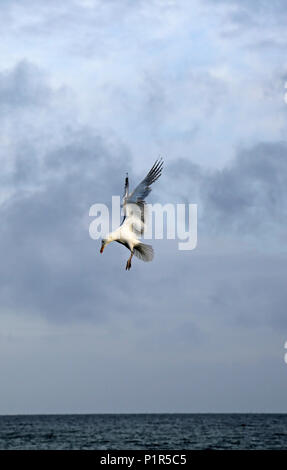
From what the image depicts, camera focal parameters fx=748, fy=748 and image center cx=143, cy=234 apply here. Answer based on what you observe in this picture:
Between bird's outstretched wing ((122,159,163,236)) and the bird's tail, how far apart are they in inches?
12.3

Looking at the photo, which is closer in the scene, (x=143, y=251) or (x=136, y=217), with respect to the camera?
(x=143, y=251)

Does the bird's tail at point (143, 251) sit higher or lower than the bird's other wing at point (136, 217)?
lower

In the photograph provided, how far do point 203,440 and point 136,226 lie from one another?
68.6m

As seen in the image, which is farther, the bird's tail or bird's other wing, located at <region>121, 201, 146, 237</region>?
bird's other wing, located at <region>121, 201, 146, 237</region>

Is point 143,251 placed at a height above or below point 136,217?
below

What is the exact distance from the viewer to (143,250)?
54.8 feet

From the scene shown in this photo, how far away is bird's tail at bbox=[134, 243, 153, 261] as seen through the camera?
16.5 m

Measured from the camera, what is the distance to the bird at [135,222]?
16156mm

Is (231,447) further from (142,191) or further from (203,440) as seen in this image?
(142,191)

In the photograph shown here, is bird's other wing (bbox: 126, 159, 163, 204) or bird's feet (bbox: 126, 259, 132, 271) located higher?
bird's other wing (bbox: 126, 159, 163, 204)

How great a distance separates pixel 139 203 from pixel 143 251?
120 cm

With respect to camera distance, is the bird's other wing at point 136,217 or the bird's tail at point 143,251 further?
the bird's other wing at point 136,217

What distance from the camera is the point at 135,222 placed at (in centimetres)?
1678
